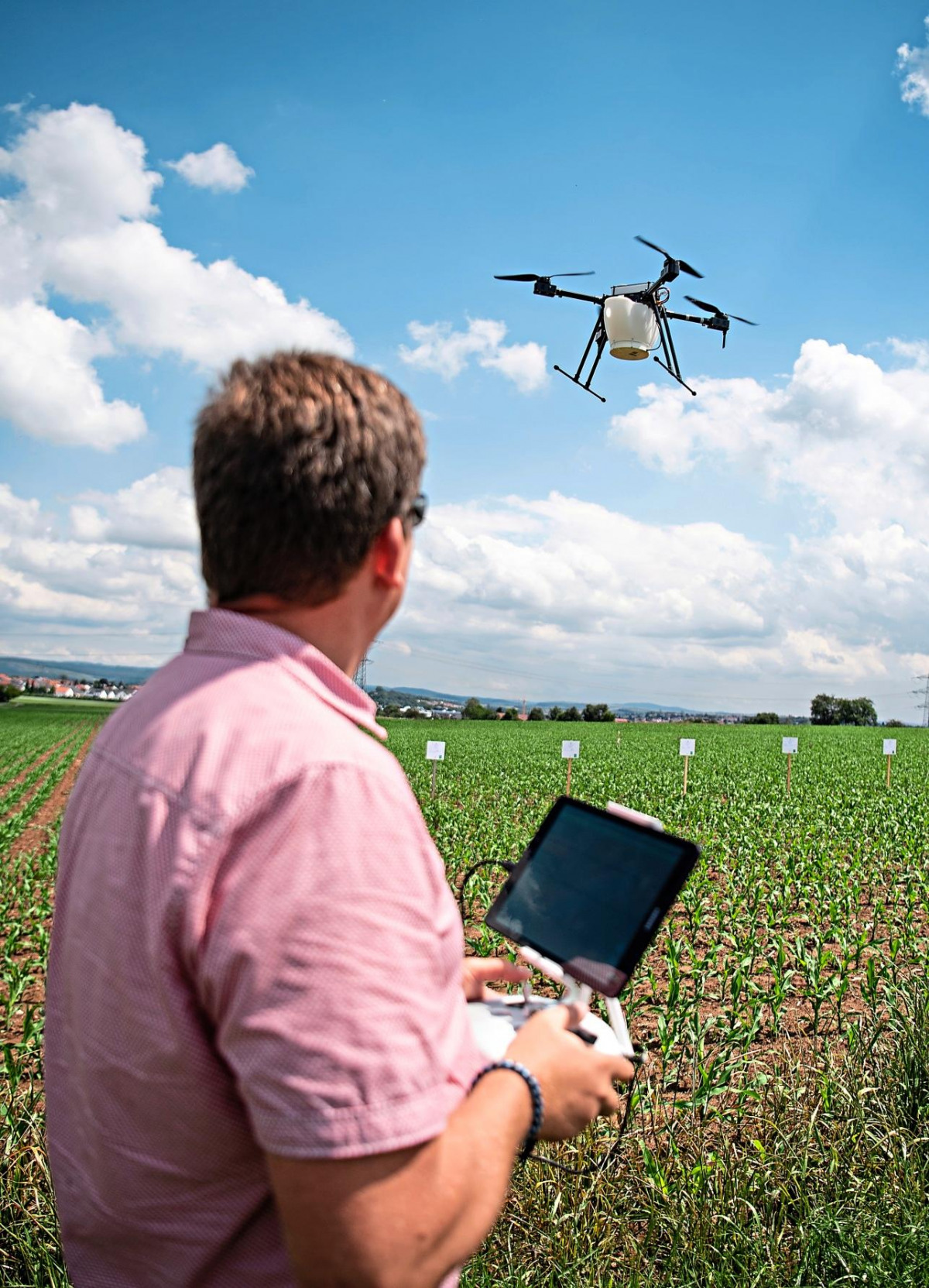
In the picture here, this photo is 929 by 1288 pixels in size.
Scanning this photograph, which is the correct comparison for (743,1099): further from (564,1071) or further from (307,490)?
(307,490)

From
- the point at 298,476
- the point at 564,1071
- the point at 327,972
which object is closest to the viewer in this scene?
the point at 327,972

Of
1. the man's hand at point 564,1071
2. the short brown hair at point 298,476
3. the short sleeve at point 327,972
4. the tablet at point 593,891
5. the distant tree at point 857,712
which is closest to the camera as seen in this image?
the short sleeve at point 327,972

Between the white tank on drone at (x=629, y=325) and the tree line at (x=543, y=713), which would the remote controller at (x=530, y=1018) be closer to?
→ the white tank on drone at (x=629, y=325)

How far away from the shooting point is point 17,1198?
125 inches

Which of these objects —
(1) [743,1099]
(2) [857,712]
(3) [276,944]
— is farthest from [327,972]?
(2) [857,712]

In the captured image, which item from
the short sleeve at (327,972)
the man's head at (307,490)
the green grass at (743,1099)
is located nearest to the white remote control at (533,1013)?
the short sleeve at (327,972)

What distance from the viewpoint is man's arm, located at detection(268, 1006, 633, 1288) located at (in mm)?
882

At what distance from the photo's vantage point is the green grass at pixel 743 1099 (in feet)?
9.98

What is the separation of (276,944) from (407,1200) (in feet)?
1.01

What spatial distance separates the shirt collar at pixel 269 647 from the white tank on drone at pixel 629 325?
16.4 metres

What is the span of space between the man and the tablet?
297mm

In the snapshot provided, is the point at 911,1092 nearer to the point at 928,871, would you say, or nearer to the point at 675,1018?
the point at 675,1018

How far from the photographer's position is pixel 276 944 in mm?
878

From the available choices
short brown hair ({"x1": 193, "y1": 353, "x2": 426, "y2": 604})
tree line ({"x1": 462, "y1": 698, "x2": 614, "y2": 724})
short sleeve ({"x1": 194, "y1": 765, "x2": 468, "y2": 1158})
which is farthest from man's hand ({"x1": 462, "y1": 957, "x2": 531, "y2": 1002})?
tree line ({"x1": 462, "y1": 698, "x2": 614, "y2": 724})
